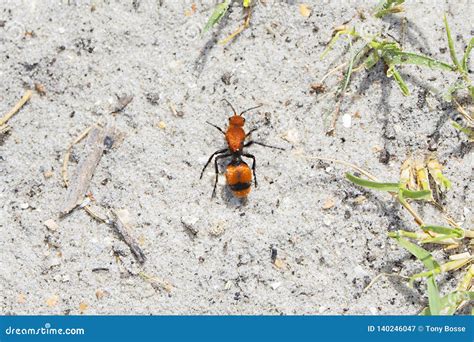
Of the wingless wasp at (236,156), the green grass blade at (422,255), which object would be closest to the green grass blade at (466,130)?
the green grass blade at (422,255)

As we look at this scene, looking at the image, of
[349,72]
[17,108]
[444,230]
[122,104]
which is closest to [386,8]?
[349,72]

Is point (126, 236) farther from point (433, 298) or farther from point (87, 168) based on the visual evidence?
point (433, 298)

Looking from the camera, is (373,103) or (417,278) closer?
(417,278)

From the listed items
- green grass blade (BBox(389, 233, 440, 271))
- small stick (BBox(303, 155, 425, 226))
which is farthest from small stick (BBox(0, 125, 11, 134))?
green grass blade (BBox(389, 233, 440, 271))

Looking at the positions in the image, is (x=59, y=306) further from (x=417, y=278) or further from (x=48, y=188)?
(x=417, y=278)

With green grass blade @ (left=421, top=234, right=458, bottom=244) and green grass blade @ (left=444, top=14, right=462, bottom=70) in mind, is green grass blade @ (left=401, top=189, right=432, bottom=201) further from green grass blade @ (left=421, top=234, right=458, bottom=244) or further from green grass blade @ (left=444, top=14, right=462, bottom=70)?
green grass blade @ (left=444, top=14, right=462, bottom=70)

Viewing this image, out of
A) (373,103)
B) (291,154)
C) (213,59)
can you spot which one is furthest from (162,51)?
(373,103)
